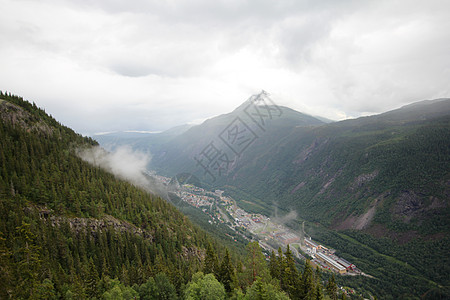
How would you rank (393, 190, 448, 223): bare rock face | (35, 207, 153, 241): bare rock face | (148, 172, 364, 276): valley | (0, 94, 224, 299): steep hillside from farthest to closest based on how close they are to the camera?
(393, 190, 448, 223): bare rock face < (148, 172, 364, 276): valley < (35, 207, 153, 241): bare rock face < (0, 94, 224, 299): steep hillside

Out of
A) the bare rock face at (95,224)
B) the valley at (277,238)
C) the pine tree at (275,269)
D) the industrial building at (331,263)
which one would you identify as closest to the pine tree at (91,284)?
the bare rock face at (95,224)

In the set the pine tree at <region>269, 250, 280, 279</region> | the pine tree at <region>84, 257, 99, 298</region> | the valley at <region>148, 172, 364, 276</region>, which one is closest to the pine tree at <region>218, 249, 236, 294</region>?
the pine tree at <region>269, 250, 280, 279</region>

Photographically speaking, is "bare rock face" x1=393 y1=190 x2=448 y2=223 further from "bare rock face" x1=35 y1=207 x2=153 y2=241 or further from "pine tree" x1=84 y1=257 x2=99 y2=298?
"pine tree" x1=84 y1=257 x2=99 y2=298

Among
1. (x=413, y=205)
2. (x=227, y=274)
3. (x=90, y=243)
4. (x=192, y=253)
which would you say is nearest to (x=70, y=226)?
(x=90, y=243)

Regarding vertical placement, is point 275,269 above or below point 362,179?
above

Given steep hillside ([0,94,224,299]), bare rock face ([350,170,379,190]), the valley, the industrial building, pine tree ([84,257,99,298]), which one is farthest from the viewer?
bare rock face ([350,170,379,190])

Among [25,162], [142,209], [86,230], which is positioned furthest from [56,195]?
[142,209]

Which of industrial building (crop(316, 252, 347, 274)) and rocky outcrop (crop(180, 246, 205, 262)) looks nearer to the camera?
rocky outcrop (crop(180, 246, 205, 262))

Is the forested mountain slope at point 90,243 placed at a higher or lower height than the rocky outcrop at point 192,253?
higher

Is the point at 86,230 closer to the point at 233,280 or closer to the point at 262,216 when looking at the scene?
the point at 233,280

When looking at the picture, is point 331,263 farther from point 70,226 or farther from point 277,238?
point 70,226

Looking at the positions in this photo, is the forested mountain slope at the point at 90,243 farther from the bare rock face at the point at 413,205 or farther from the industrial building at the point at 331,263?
the bare rock face at the point at 413,205

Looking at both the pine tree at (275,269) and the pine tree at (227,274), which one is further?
the pine tree at (275,269)
